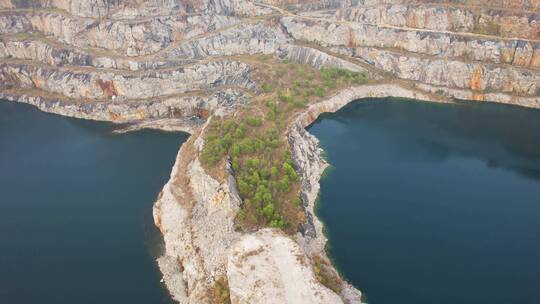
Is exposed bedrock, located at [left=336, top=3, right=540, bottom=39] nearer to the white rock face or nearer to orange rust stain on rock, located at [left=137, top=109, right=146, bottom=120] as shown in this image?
orange rust stain on rock, located at [left=137, top=109, right=146, bottom=120]

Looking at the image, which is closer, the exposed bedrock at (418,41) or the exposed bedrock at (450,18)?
the exposed bedrock at (418,41)

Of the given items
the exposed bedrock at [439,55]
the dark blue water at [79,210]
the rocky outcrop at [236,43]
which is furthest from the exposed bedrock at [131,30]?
the exposed bedrock at [439,55]

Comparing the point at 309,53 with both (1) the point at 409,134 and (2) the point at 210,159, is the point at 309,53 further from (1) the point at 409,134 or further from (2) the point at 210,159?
(2) the point at 210,159

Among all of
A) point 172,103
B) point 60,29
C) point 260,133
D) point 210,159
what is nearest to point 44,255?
point 210,159

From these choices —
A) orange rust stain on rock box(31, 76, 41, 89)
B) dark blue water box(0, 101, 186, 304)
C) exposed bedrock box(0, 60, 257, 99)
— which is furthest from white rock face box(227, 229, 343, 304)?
orange rust stain on rock box(31, 76, 41, 89)

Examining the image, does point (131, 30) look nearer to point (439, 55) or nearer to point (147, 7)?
point (147, 7)

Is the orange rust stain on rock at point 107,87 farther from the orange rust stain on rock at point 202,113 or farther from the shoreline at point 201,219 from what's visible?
the shoreline at point 201,219

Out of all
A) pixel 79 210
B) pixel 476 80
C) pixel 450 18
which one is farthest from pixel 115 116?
pixel 450 18
